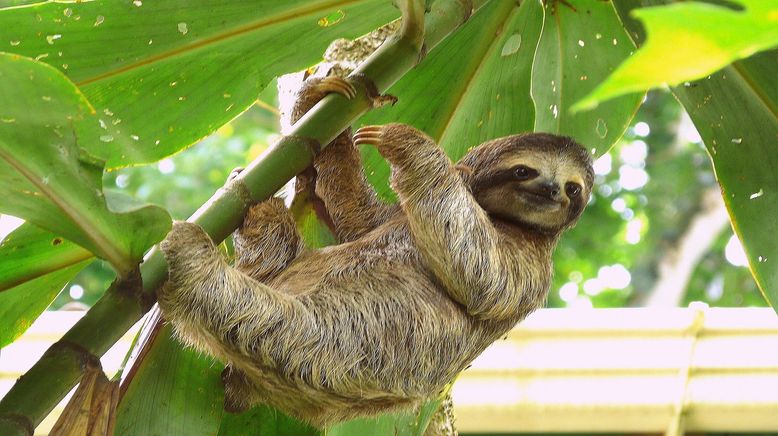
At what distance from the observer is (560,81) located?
12.4 ft

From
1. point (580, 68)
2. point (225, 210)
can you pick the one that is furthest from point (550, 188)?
point (225, 210)

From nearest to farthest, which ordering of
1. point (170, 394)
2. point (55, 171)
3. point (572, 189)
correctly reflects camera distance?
point (55, 171)
point (170, 394)
point (572, 189)

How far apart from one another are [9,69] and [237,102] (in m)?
1.16

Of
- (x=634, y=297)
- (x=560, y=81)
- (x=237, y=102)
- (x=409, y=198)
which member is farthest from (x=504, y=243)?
(x=634, y=297)

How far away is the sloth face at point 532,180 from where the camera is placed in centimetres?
346

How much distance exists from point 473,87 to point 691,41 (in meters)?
2.82

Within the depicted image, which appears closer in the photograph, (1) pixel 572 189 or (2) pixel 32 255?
(2) pixel 32 255

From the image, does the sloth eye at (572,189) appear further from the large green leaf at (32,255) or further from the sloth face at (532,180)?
the large green leaf at (32,255)

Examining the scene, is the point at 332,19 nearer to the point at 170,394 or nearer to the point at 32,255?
the point at 32,255

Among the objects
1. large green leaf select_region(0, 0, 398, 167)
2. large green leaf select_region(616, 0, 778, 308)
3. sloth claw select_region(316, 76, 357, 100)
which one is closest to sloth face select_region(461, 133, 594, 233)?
large green leaf select_region(616, 0, 778, 308)

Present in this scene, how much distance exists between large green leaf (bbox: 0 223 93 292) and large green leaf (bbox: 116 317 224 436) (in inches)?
12.5

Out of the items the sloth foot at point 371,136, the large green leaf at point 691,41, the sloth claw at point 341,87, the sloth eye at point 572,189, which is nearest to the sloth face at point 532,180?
the sloth eye at point 572,189

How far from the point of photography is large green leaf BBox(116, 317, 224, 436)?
267cm

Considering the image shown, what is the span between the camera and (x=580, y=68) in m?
3.77
